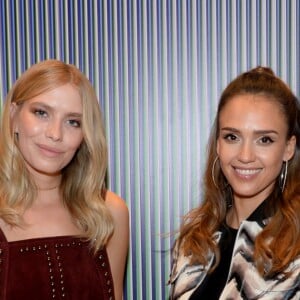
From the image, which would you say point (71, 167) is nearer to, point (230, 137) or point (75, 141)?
point (75, 141)

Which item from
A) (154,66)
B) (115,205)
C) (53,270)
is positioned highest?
(154,66)

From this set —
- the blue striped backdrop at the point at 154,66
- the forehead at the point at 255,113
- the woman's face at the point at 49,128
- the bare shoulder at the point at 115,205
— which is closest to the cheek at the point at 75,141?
the woman's face at the point at 49,128

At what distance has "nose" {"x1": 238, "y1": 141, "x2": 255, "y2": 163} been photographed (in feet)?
5.59

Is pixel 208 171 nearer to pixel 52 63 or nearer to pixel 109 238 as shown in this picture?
pixel 109 238

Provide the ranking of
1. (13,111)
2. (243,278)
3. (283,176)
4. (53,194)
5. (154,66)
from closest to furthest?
(243,278) < (283,176) < (13,111) < (53,194) < (154,66)

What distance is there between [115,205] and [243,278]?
0.63 m

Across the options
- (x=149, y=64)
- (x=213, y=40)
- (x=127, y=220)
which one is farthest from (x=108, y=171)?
(x=213, y=40)

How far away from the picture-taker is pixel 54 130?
1837 mm

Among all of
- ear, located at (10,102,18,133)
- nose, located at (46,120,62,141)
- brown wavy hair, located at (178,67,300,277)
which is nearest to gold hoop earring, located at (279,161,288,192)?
brown wavy hair, located at (178,67,300,277)

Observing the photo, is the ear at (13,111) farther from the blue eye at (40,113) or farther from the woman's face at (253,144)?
the woman's face at (253,144)

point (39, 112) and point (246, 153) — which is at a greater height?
point (39, 112)

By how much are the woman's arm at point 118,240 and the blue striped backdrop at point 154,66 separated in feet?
0.67

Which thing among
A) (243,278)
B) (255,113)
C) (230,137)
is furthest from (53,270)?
(255,113)

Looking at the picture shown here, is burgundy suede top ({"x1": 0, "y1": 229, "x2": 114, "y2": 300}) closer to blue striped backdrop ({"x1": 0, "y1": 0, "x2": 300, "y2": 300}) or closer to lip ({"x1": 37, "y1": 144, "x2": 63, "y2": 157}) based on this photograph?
lip ({"x1": 37, "y1": 144, "x2": 63, "y2": 157})
